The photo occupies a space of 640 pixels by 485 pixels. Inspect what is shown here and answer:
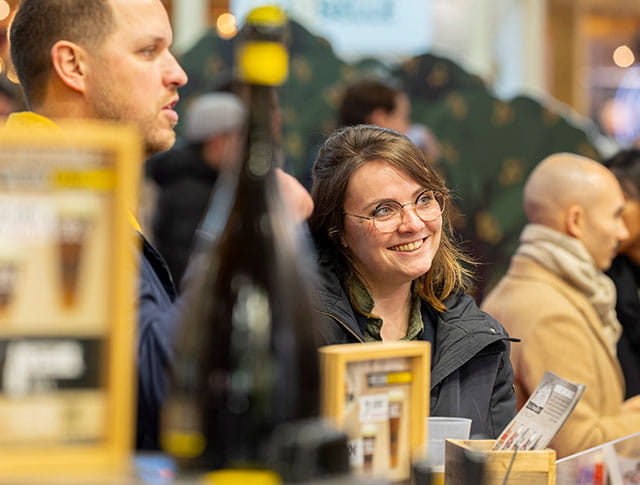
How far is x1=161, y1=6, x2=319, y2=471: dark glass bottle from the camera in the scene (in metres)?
0.74

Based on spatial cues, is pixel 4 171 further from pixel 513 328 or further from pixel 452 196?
pixel 513 328

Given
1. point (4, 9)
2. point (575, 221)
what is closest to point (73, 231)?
point (575, 221)

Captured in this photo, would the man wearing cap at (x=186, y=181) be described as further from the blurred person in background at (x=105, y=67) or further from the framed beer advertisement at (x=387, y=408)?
the framed beer advertisement at (x=387, y=408)

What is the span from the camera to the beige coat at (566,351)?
8.77 feet

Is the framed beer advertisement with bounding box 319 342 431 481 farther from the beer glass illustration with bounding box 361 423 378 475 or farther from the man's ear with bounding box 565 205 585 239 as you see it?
the man's ear with bounding box 565 205 585 239

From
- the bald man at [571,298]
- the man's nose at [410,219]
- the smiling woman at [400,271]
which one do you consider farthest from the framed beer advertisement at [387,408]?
the bald man at [571,298]

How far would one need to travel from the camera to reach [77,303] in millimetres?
732

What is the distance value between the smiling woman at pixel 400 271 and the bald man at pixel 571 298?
703 millimetres

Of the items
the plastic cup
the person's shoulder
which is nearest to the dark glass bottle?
the plastic cup

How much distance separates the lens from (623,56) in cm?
753

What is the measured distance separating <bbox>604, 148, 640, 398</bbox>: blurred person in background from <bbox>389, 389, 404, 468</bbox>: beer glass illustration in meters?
2.52

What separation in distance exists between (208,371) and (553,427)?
0.58 m

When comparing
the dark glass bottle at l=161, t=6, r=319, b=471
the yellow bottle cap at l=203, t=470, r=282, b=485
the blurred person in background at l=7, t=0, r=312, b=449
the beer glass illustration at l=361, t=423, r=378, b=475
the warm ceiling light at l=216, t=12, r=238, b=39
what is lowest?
the beer glass illustration at l=361, t=423, r=378, b=475

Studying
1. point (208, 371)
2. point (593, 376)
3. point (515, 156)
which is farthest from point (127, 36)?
point (515, 156)
